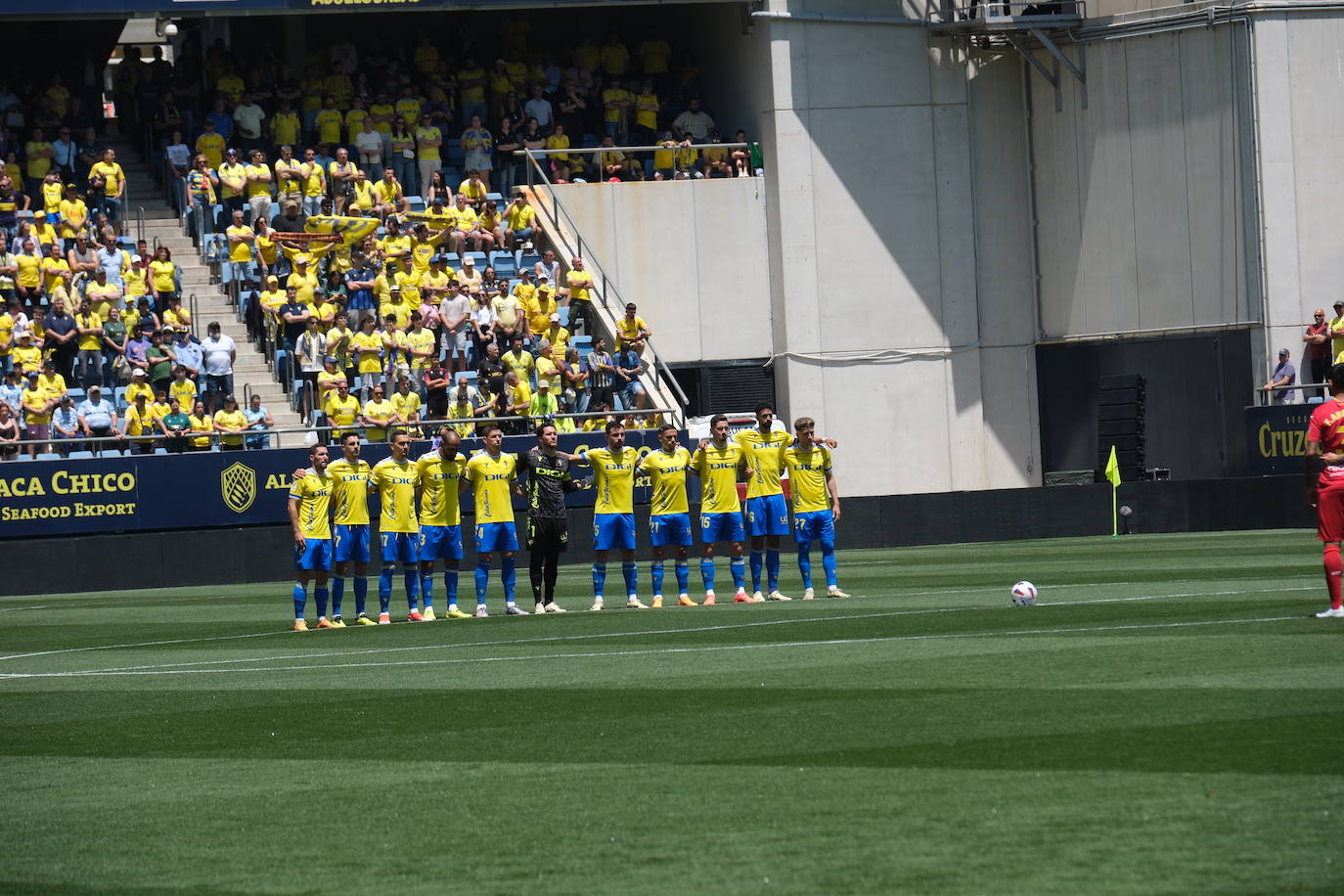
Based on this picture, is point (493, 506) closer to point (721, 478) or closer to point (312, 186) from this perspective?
point (721, 478)

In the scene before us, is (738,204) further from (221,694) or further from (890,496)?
(221,694)

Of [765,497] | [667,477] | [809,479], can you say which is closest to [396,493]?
[667,477]

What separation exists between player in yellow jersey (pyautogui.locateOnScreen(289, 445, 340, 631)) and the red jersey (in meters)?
11.6

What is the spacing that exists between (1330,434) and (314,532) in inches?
475

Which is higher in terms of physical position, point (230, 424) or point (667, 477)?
point (230, 424)

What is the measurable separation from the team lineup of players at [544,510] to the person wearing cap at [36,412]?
12605 millimetres

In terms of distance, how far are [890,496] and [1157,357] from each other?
909 centimetres

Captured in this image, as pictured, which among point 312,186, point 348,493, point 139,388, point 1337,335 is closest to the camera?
point 348,493

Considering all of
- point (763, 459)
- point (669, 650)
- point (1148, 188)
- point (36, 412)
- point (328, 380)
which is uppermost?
point (1148, 188)

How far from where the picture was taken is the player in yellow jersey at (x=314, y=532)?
2236 centimetres

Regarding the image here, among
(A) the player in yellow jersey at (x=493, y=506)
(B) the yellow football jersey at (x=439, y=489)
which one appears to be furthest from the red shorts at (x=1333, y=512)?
(B) the yellow football jersey at (x=439, y=489)

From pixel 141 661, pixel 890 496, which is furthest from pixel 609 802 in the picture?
pixel 890 496

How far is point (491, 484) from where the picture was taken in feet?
75.4

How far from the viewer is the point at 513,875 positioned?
7.85 m
